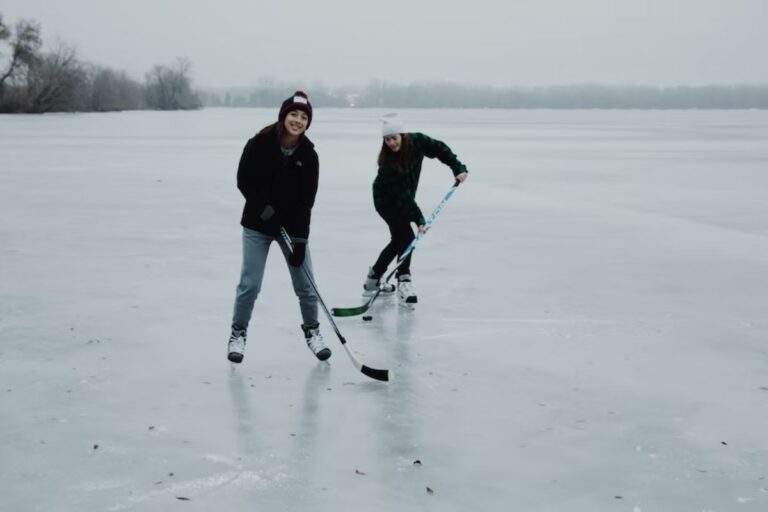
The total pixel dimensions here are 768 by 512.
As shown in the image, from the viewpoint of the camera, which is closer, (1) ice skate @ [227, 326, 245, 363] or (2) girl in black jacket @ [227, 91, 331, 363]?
(2) girl in black jacket @ [227, 91, 331, 363]

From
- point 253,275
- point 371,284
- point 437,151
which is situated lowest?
point 371,284

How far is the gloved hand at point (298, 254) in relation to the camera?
4.61 metres

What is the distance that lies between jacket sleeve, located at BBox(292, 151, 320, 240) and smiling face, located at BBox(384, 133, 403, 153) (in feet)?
4.82

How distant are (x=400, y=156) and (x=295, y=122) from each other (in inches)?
70.9

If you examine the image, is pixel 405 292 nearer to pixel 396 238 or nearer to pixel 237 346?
pixel 396 238

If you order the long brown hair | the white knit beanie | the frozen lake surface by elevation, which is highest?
the white knit beanie

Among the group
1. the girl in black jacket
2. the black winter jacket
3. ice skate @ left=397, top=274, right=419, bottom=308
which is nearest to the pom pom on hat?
the girl in black jacket

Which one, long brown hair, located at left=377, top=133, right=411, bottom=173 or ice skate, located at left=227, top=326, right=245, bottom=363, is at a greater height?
long brown hair, located at left=377, top=133, right=411, bottom=173

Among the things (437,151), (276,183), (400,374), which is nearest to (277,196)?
(276,183)

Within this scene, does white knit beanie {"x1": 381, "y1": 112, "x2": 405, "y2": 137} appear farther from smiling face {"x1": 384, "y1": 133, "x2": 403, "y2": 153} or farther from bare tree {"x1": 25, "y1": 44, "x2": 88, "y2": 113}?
bare tree {"x1": 25, "y1": 44, "x2": 88, "y2": 113}

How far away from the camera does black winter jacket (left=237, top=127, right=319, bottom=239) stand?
4.46 metres

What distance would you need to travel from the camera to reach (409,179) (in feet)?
20.3

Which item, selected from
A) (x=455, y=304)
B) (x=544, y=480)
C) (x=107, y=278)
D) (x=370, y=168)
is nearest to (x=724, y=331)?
(x=455, y=304)

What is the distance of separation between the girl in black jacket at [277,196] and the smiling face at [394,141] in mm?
1459
